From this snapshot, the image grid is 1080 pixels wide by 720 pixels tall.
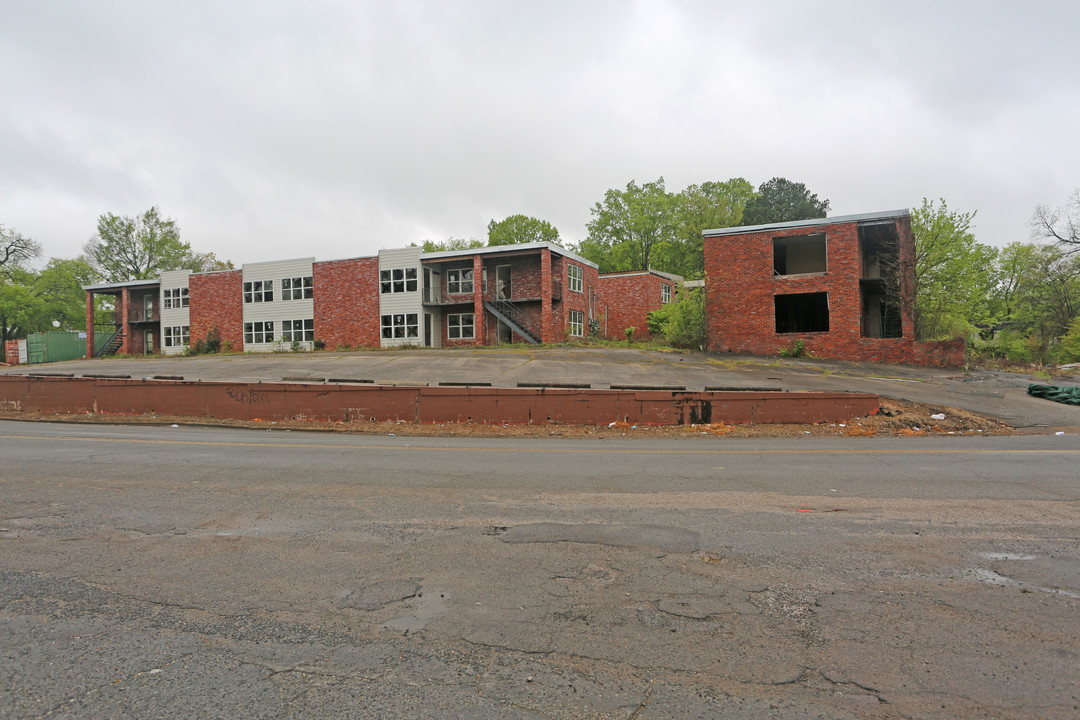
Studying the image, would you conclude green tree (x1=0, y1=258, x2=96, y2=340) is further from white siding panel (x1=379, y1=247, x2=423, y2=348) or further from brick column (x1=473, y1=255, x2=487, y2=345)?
brick column (x1=473, y1=255, x2=487, y2=345)

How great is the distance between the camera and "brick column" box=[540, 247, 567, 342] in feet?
127

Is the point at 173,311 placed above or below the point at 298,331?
above

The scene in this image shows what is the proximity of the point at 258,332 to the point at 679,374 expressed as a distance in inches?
1420

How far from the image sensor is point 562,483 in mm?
7793

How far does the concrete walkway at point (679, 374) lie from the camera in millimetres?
18359

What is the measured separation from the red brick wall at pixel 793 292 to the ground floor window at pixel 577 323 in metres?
11.5

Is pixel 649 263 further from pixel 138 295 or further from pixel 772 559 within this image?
pixel 772 559

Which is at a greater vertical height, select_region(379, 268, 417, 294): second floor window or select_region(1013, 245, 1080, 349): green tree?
select_region(379, 268, 417, 294): second floor window

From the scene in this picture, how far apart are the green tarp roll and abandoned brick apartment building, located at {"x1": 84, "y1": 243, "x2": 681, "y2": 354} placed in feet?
82.3

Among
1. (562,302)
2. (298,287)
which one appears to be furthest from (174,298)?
(562,302)

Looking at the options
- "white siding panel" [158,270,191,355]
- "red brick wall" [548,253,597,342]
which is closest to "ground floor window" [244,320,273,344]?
"white siding panel" [158,270,191,355]

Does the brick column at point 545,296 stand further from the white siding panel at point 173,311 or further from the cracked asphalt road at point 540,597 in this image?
the cracked asphalt road at point 540,597

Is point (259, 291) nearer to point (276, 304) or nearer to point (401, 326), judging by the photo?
point (276, 304)

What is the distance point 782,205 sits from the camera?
209 feet
